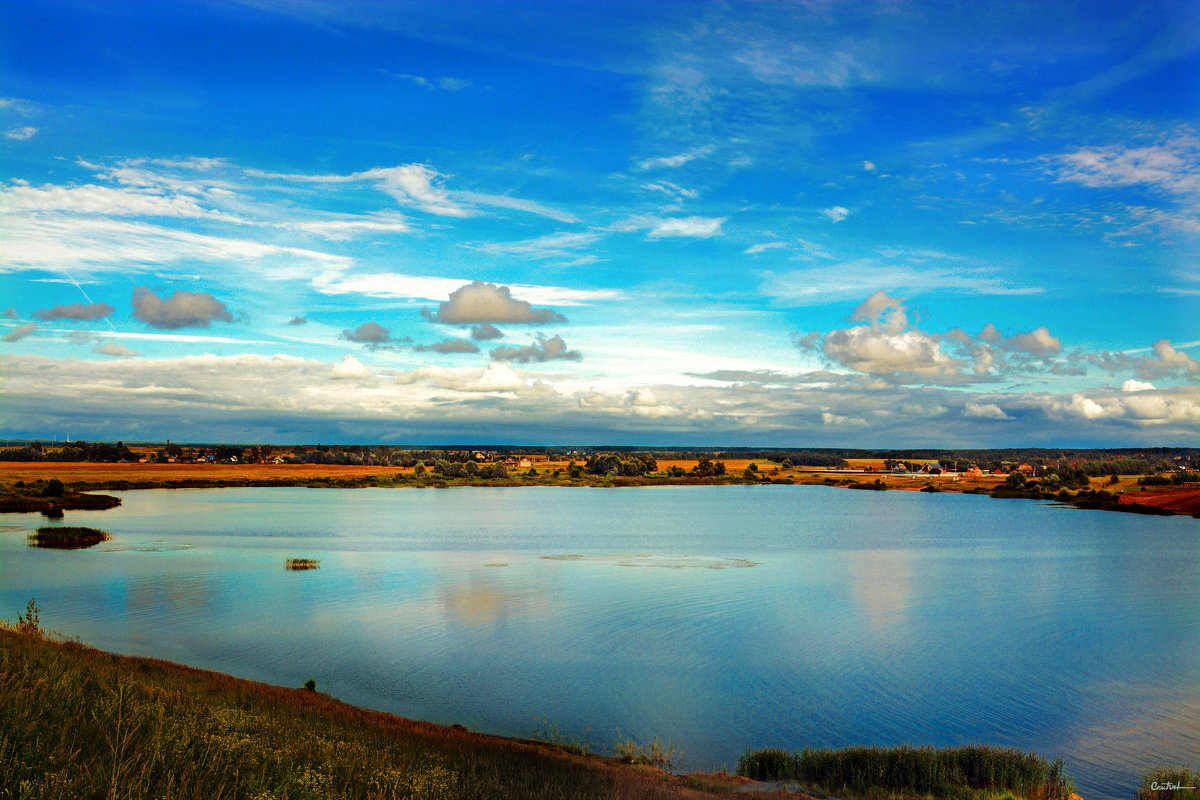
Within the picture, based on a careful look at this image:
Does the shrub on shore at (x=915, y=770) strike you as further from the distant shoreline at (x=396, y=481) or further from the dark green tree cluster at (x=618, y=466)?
the dark green tree cluster at (x=618, y=466)

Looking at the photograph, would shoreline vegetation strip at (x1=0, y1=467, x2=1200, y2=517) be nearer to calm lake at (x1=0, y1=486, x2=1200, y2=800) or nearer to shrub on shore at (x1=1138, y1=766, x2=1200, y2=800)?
calm lake at (x1=0, y1=486, x2=1200, y2=800)

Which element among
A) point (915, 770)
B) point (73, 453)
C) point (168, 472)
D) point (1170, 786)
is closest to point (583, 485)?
point (168, 472)

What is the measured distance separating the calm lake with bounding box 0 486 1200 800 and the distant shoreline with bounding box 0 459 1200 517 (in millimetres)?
30386

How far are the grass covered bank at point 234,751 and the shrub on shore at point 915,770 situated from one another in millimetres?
2272

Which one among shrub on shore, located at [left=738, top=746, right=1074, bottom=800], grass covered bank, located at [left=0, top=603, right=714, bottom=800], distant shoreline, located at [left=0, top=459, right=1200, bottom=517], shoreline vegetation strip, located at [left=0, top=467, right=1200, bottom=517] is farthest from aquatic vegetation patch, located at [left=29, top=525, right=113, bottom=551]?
shrub on shore, located at [left=738, top=746, right=1074, bottom=800]

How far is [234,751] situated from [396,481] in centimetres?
12370

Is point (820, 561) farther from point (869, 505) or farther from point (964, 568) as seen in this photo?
point (869, 505)

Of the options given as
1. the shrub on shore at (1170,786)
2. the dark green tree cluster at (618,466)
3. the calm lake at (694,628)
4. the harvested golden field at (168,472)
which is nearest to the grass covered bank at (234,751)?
the calm lake at (694,628)

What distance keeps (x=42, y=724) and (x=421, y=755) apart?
4.42 m

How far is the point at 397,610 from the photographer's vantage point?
26.3m

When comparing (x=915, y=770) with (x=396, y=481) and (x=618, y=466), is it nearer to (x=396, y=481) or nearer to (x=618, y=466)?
(x=396, y=481)

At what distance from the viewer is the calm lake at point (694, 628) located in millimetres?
15570

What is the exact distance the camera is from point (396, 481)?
128m

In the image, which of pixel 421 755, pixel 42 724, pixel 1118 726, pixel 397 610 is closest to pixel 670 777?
pixel 421 755
